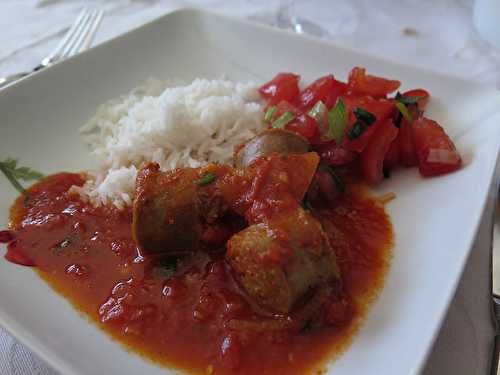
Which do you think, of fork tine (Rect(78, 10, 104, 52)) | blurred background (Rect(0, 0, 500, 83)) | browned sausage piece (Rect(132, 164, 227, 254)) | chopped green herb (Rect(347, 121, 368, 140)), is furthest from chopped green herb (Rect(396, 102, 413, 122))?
fork tine (Rect(78, 10, 104, 52))

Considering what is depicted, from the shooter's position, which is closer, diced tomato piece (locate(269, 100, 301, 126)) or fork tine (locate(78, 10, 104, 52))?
diced tomato piece (locate(269, 100, 301, 126))

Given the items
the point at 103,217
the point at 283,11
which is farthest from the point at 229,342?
the point at 283,11

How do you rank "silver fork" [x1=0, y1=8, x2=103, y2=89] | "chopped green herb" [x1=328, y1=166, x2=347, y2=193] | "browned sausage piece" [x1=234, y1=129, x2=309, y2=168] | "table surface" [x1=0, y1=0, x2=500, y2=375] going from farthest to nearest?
"table surface" [x1=0, y1=0, x2=500, y2=375]
"silver fork" [x1=0, y1=8, x2=103, y2=89]
"chopped green herb" [x1=328, y1=166, x2=347, y2=193]
"browned sausage piece" [x1=234, y1=129, x2=309, y2=168]

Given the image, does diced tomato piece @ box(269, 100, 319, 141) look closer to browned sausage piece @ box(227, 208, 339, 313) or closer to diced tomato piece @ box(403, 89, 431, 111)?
diced tomato piece @ box(403, 89, 431, 111)

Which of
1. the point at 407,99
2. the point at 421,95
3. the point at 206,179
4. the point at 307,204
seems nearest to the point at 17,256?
the point at 206,179

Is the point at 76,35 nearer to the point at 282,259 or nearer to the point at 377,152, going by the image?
the point at 377,152

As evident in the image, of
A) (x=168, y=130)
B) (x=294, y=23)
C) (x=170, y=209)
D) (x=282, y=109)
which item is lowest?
(x=294, y=23)
